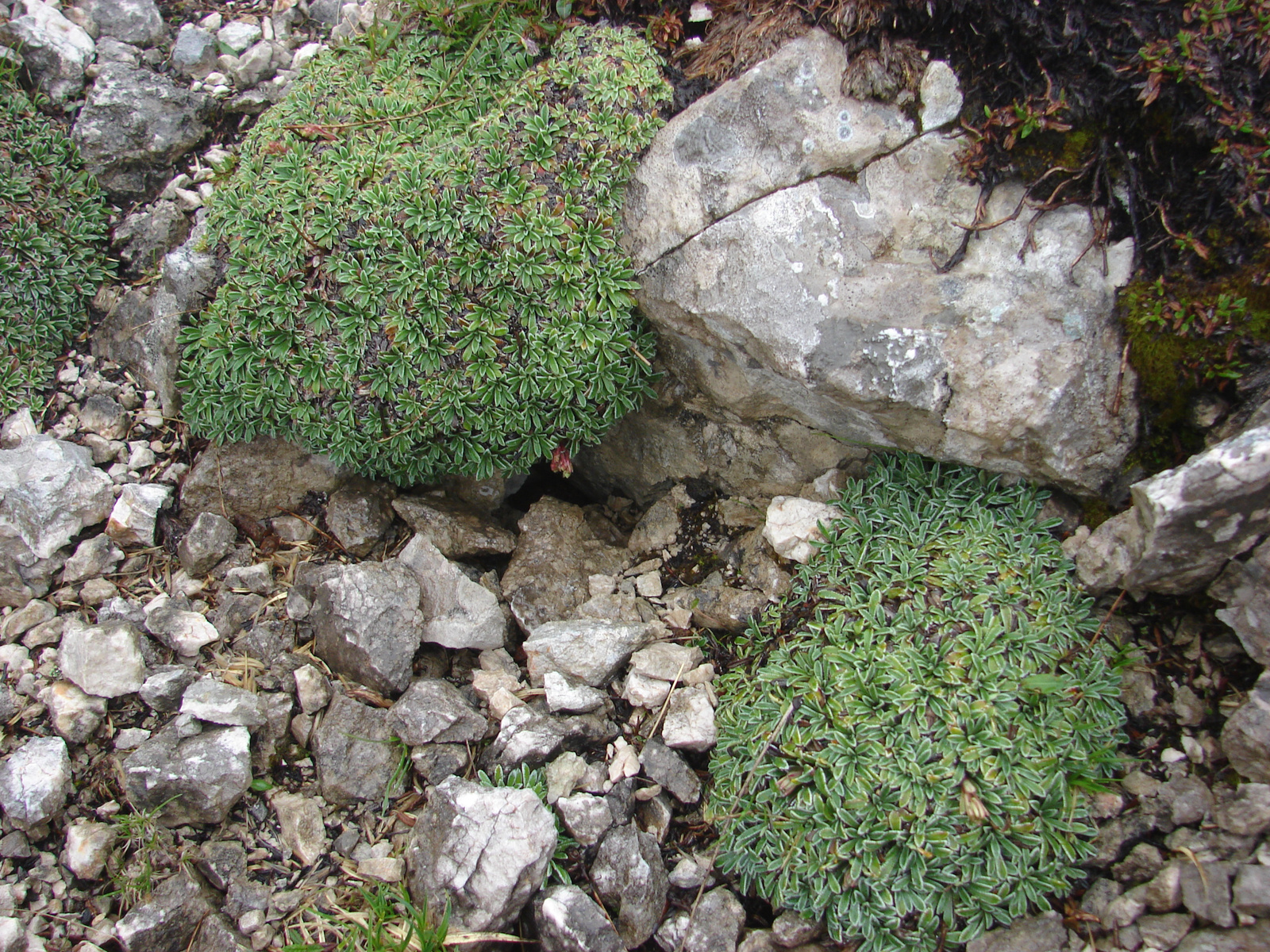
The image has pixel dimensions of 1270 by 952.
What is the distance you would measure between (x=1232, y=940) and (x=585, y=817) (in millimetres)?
2815

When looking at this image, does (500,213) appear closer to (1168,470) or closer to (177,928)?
(1168,470)

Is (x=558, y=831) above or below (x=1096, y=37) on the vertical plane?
below

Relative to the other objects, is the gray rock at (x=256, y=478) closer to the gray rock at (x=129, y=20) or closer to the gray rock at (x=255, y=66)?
the gray rock at (x=255, y=66)

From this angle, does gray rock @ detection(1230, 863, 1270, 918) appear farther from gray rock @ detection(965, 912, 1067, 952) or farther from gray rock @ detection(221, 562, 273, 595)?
gray rock @ detection(221, 562, 273, 595)

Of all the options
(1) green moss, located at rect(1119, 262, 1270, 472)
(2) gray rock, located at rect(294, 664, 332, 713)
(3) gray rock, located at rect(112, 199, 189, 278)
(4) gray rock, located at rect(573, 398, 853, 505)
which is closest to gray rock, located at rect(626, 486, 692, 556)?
(4) gray rock, located at rect(573, 398, 853, 505)

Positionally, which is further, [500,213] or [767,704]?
[500,213]

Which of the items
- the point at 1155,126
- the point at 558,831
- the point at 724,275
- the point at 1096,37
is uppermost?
the point at 1096,37

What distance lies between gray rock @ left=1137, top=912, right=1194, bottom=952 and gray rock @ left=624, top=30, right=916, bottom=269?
390cm

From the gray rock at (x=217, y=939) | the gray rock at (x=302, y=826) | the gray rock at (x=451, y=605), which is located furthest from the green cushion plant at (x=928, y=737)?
the gray rock at (x=217, y=939)

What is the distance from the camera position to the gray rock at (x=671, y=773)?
4.30 meters

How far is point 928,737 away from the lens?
3846 millimetres

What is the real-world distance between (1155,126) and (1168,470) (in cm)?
177

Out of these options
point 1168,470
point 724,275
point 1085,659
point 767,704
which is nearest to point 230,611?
point 767,704

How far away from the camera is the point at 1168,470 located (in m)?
3.80
